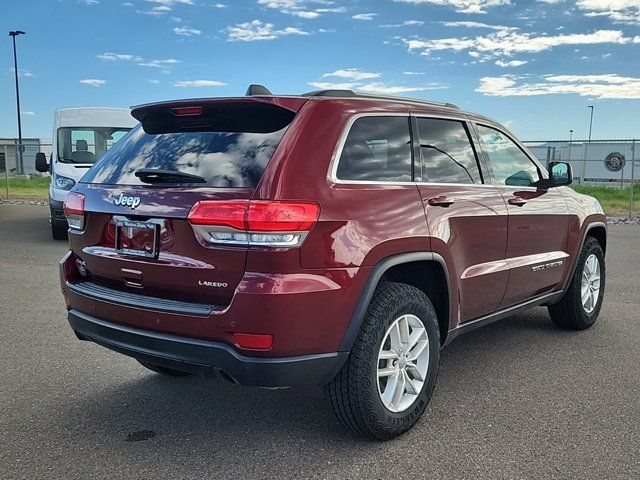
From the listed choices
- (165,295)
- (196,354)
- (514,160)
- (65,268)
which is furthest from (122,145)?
(514,160)

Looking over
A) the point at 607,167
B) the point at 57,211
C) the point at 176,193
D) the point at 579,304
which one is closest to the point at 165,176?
the point at 176,193

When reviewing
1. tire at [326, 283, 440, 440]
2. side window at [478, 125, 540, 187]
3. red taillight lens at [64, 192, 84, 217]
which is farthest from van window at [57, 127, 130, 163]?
tire at [326, 283, 440, 440]

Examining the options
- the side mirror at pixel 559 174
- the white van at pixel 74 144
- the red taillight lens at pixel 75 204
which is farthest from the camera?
the white van at pixel 74 144

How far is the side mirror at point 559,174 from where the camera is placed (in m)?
4.77

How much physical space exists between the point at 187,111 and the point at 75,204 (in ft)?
2.79

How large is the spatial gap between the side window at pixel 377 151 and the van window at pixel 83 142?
366 inches

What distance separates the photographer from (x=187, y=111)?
10.9ft

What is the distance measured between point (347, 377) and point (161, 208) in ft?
4.04

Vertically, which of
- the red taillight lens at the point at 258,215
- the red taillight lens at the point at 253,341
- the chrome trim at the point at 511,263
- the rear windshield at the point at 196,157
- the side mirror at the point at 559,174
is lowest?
the red taillight lens at the point at 253,341

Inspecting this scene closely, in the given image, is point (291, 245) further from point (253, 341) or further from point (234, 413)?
point (234, 413)

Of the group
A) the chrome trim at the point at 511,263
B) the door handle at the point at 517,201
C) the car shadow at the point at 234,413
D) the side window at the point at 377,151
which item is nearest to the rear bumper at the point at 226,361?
the car shadow at the point at 234,413

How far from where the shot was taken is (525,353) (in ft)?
15.7

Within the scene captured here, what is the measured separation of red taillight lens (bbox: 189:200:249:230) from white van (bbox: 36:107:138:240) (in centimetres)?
888

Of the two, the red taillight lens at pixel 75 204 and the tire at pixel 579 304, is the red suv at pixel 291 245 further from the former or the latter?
the tire at pixel 579 304
